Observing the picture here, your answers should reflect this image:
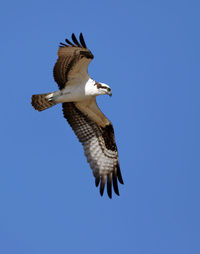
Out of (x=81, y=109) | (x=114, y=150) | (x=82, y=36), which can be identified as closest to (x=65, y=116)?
(x=81, y=109)

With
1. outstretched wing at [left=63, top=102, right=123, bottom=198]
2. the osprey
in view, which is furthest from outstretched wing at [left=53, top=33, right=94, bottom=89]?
outstretched wing at [left=63, top=102, right=123, bottom=198]

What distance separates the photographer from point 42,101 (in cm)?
1223

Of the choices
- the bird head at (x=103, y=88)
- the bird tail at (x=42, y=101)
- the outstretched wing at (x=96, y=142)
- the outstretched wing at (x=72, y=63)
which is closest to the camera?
the outstretched wing at (x=72, y=63)

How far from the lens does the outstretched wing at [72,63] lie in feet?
37.5

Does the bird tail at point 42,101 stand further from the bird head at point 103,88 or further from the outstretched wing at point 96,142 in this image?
the bird head at point 103,88

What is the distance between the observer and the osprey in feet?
38.3

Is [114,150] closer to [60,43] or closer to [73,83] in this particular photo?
[73,83]

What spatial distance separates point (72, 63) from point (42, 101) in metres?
1.17

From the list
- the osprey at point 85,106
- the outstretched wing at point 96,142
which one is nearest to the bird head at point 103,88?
the osprey at point 85,106

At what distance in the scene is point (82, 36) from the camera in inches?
448

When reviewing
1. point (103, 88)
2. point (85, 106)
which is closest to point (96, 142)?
point (85, 106)

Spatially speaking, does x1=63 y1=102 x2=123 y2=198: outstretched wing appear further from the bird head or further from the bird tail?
the bird head

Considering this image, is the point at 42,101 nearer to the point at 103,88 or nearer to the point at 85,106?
the point at 85,106

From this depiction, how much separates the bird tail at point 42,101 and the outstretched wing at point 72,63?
370 mm
